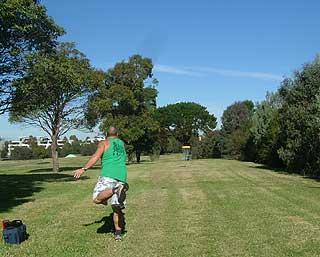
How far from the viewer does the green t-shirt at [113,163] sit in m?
8.54

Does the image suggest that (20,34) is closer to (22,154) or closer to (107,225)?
(107,225)

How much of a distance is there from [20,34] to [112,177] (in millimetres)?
13447

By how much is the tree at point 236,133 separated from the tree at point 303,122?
21.8m

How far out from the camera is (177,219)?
10586 millimetres

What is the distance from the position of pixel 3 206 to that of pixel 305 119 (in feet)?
64.9

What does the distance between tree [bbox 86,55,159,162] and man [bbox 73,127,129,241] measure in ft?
121

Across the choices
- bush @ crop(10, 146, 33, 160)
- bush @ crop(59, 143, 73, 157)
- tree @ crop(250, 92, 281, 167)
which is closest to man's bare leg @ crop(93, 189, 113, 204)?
tree @ crop(250, 92, 281, 167)

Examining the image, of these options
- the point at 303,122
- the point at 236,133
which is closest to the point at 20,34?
the point at 303,122

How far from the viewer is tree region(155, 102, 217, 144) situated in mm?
94625

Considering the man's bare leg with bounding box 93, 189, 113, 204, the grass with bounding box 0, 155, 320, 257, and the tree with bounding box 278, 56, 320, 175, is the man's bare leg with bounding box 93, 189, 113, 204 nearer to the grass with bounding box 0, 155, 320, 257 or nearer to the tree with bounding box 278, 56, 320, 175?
the grass with bounding box 0, 155, 320, 257

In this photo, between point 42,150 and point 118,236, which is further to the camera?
point 42,150

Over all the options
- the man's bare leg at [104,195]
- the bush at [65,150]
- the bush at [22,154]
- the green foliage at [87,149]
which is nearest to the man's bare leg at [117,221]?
the man's bare leg at [104,195]

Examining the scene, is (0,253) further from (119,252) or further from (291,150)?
(291,150)

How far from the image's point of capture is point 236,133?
2394 inches
